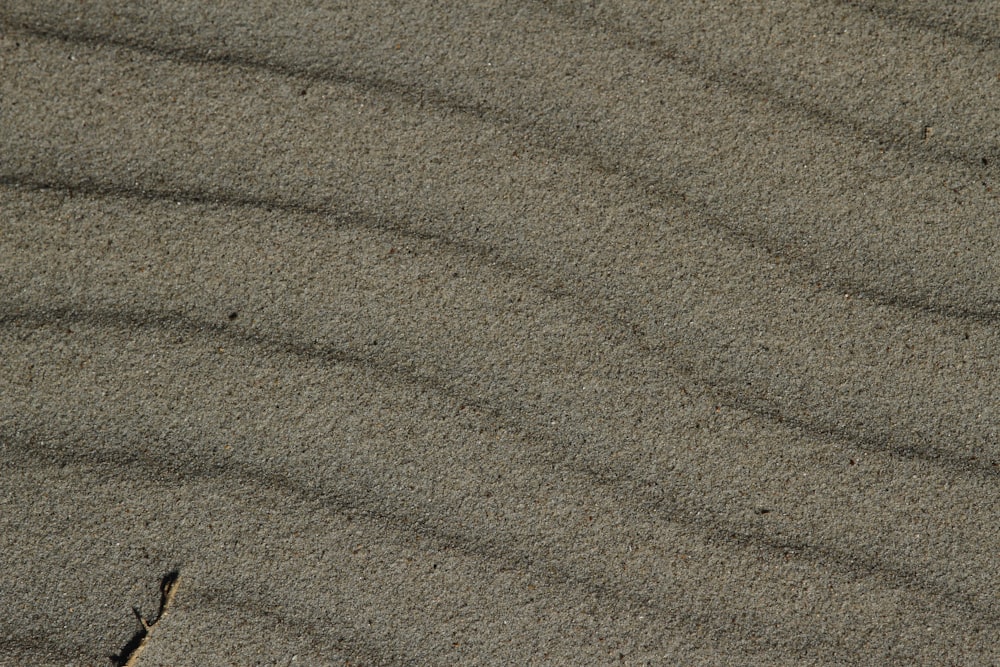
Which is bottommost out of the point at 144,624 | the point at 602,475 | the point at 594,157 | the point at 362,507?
the point at 144,624

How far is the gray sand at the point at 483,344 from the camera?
1.15 meters

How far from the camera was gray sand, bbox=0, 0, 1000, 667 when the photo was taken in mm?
1151

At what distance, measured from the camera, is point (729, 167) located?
1.18 meters

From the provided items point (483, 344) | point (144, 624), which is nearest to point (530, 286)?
point (483, 344)

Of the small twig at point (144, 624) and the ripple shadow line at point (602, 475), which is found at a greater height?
the ripple shadow line at point (602, 475)

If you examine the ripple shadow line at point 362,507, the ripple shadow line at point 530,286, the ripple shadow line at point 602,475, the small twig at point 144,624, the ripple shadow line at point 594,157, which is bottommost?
the small twig at point 144,624

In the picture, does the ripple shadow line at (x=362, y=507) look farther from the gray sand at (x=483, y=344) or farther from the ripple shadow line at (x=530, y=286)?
the ripple shadow line at (x=530, y=286)

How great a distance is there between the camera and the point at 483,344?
3.81 ft

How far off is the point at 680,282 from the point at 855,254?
0.24 m

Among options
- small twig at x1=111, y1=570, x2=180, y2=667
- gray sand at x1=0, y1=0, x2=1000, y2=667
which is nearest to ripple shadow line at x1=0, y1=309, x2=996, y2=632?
gray sand at x1=0, y1=0, x2=1000, y2=667

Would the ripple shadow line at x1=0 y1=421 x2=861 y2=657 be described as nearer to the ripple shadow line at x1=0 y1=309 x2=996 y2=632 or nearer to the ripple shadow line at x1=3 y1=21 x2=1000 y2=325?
the ripple shadow line at x1=0 y1=309 x2=996 y2=632

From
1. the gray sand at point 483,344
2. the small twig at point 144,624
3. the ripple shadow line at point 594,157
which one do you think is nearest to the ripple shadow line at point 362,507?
the gray sand at point 483,344

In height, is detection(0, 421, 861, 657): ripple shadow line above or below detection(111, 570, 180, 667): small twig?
above

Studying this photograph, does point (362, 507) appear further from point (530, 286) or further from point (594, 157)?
point (594, 157)
